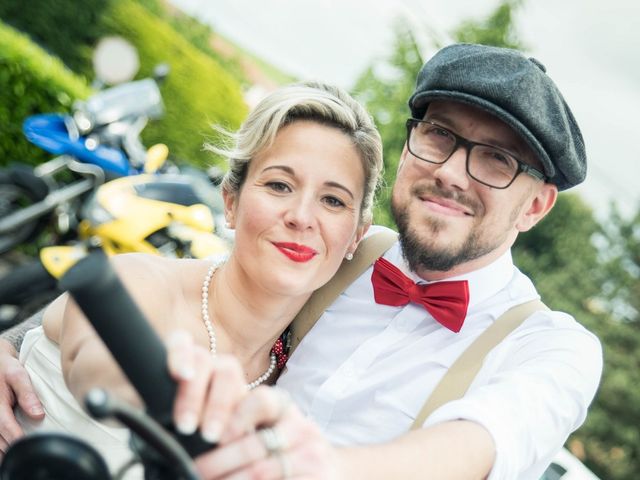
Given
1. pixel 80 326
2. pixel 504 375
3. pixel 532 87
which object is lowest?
pixel 80 326

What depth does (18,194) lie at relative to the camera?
12.2 feet

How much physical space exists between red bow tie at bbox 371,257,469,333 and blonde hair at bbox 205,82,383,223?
182 millimetres

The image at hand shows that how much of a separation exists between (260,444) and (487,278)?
1.31 metres

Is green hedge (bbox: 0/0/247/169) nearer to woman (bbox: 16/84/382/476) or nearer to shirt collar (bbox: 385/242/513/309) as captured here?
woman (bbox: 16/84/382/476)

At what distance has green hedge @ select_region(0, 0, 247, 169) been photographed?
841 cm

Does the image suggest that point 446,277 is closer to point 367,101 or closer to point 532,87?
point 532,87

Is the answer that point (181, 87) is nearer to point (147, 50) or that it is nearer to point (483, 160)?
point (147, 50)

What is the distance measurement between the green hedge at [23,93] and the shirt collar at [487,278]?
439 cm

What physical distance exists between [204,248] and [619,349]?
39.3ft

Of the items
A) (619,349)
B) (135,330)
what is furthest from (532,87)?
(619,349)

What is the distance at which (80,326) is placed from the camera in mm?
1311

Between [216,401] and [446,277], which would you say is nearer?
[216,401]

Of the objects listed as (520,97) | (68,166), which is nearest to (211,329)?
(520,97)

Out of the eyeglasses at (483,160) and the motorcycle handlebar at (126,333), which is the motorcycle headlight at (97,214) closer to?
the eyeglasses at (483,160)
